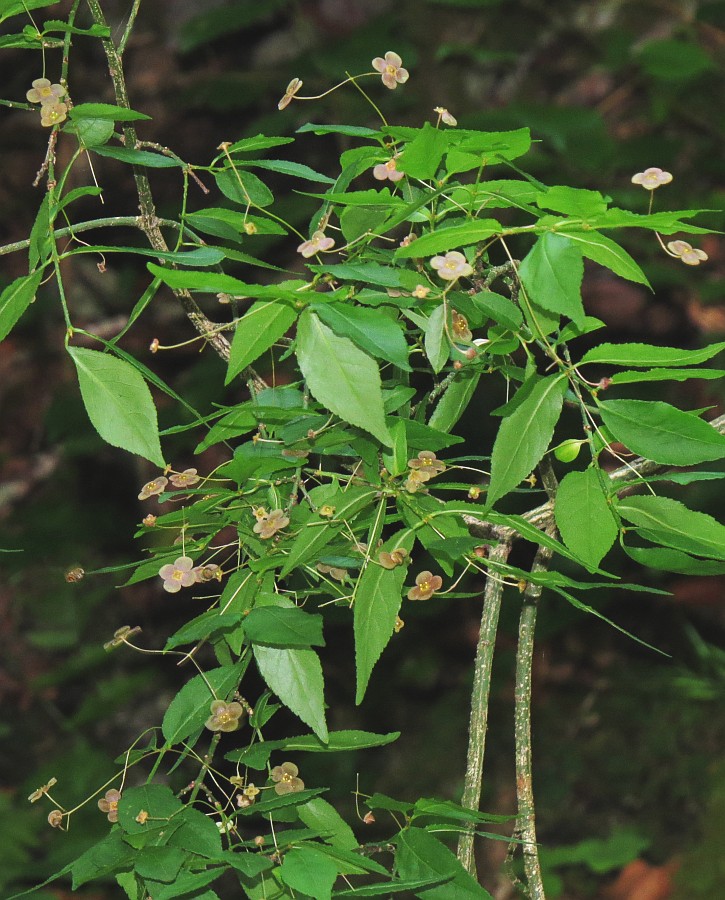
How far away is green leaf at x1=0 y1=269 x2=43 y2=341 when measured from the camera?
1.66ft

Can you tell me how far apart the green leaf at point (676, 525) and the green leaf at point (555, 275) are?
0.37 feet


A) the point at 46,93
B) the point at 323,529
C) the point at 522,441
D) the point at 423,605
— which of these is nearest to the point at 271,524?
the point at 323,529

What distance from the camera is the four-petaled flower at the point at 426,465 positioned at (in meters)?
0.53

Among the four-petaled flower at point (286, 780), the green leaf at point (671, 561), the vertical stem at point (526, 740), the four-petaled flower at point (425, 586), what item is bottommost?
the vertical stem at point (526, 740)

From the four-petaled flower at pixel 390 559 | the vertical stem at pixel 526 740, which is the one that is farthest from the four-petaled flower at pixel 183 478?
the vertical stem at pixel 526 740

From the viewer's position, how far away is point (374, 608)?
21.0 inches

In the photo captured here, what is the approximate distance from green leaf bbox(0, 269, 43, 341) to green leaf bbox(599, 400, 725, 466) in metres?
0.28

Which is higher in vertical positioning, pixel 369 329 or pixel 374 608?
pixel 369 329

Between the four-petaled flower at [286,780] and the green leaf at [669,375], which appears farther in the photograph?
the four-petaled flower at [286,780]

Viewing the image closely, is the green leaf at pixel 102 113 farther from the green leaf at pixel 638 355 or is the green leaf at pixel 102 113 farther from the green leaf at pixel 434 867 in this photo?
the green leaf at pixel 434 867

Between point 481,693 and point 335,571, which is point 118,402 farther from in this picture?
point 481,693

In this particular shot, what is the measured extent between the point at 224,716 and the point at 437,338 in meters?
0.22

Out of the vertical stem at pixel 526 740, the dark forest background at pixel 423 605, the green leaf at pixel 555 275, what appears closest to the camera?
the green leaf at pixel 555 275

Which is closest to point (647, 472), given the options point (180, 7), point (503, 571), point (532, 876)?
point (503, 571)
